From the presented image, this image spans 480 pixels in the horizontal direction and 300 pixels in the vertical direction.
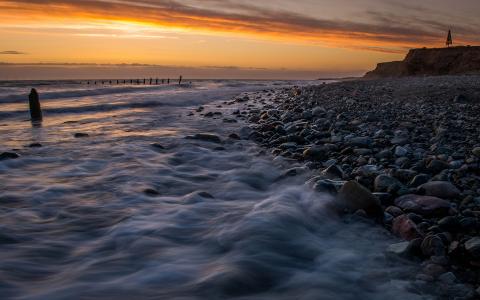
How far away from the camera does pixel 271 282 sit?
133 inches

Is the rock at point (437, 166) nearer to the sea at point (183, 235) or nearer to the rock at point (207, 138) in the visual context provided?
the sea at point (183, 235)

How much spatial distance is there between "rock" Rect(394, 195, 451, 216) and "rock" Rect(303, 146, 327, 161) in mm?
2441

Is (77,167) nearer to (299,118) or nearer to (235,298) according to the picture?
(235,298)

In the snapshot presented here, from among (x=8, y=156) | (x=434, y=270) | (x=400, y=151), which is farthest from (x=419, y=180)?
(x=8, y=156)

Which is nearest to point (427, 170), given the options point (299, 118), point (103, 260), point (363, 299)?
point (363, 299)

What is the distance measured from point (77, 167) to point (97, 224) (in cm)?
307

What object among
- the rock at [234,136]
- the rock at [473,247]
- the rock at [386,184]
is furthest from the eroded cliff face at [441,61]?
the rock at [473,247]

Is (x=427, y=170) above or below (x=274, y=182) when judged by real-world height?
above

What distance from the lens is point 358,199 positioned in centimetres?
444

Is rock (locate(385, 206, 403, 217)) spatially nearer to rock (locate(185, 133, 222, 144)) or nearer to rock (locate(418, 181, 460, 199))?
rock (locate(418, 181, 460, 199))

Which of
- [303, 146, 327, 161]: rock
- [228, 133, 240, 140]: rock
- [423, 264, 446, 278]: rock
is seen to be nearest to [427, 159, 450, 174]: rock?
[303, 146, 327, 161]: rock

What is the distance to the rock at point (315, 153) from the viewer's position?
6809mm

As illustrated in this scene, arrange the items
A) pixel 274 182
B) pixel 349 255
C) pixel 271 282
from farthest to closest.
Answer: pixel 274 182
pixel 349 255
pixel 271 282

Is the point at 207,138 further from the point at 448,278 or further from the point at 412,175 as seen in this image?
the point at 448,278
